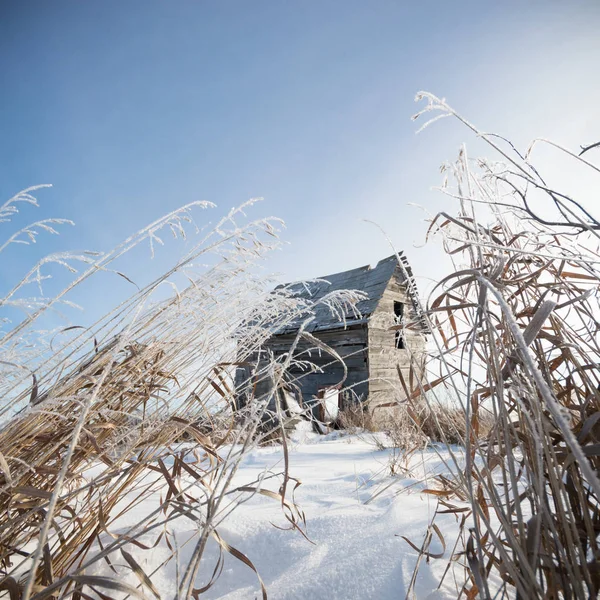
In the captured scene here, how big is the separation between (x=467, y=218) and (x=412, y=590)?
38.3 inches

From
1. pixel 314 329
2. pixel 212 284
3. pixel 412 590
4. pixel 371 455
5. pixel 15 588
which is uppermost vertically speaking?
pixel 314 329

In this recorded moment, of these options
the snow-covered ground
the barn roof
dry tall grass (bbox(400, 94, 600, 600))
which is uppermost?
the barn roof

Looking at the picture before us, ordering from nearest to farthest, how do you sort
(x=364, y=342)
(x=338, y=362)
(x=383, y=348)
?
(x=364, y=342) < (x=383, y=348) < (x=338, y=362)

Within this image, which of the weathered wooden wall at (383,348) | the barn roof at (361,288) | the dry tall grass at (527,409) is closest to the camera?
the dry tall grass at (527,409)

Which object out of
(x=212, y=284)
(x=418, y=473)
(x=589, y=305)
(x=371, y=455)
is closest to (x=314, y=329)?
(x=371, y=455)

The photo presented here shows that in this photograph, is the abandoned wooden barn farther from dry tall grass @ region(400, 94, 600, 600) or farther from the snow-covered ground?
dry tall grass @ region(400, 94, 600, 600)

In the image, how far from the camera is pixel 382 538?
44.5 inches

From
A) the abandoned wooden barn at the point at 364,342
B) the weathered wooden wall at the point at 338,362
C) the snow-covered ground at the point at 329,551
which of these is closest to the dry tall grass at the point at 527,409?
the snow-covered ground at the point at 329,551

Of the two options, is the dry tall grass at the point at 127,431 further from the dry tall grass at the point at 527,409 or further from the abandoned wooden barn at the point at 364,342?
the abandoned wooden barn at the point at 364,342

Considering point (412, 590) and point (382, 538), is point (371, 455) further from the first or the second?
point (412, 590)

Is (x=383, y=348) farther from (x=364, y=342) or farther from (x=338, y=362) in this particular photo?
(x=338, y=362)

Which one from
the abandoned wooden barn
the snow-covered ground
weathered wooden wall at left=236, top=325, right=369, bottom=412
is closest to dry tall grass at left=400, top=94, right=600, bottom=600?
the snow-covered ground

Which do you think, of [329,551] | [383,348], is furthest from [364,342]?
[329,551]

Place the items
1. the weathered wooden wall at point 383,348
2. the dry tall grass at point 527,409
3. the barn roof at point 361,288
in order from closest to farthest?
the dry tall grass at point 527,409 < the weathered wooden wall at point 383,348 < the barn roof at point 361,288
